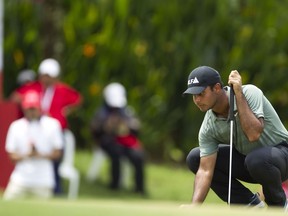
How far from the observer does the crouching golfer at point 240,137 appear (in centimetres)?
966

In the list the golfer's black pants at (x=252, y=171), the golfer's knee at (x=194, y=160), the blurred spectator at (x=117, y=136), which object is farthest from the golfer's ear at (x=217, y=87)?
the blurred spectator at (x=117, y=136)

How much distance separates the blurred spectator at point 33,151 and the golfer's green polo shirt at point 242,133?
459 centimetres

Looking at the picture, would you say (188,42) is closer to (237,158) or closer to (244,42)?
(244,42)

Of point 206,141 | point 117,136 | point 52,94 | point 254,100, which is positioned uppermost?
point 52,94

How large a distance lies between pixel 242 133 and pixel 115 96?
8.70 metres

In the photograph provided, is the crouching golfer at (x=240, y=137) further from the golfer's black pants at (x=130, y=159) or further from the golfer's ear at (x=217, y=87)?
the golfer's black pants at (x=130, y=159)

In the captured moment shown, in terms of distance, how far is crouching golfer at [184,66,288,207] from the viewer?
31.7ft

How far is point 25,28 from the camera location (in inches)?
808

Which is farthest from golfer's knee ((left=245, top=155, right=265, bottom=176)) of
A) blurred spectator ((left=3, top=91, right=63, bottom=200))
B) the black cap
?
blurred spectator ((left=3, top=91, right=63, bottom=200))

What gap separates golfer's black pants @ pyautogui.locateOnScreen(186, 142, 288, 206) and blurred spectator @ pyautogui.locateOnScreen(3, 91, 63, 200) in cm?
424

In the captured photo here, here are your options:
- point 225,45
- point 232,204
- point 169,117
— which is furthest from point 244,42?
point 232,204

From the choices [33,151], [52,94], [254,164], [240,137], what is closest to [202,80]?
[240,137]

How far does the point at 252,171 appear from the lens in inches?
388

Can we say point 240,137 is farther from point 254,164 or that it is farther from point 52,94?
point 52,94
